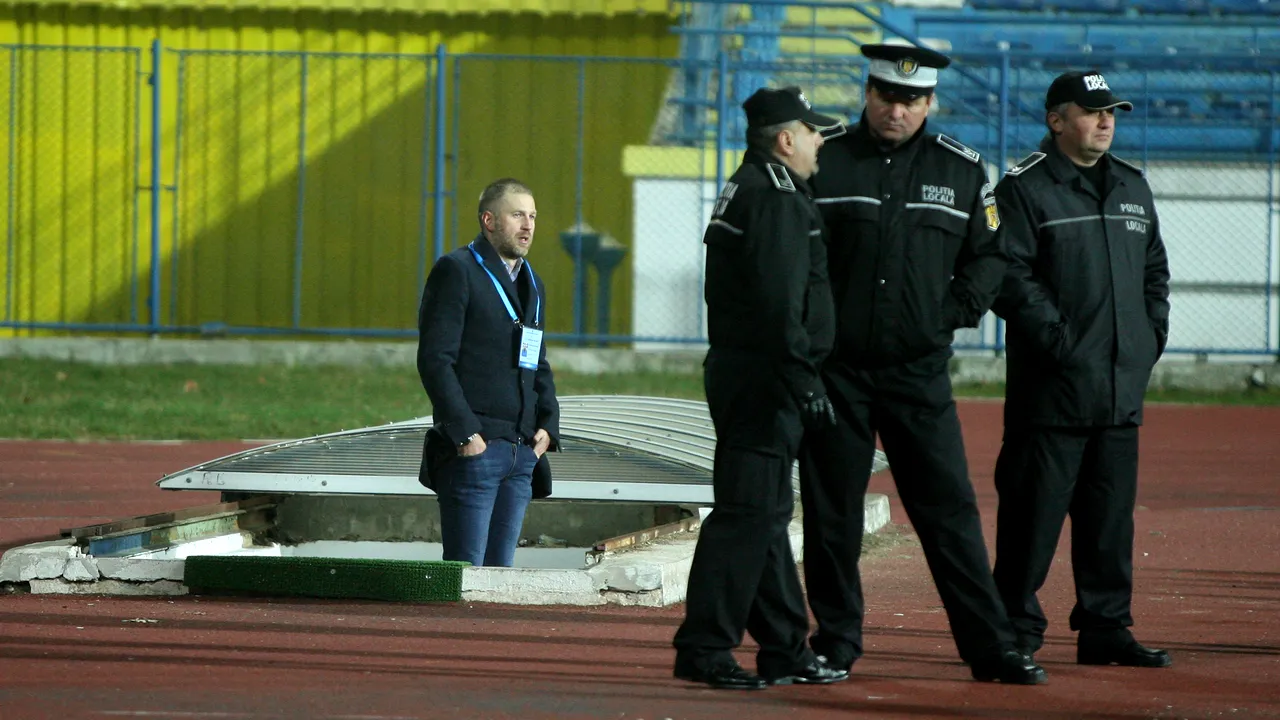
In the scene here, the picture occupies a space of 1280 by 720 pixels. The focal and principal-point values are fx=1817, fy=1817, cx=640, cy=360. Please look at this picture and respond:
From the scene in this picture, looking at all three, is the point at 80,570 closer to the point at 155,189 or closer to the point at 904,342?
the point at 904,342

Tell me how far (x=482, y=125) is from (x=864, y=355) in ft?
48.3

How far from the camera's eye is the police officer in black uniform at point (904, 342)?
5.45m

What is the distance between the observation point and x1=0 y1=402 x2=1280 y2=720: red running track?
5.18 metres

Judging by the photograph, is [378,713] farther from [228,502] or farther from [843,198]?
[228,502]

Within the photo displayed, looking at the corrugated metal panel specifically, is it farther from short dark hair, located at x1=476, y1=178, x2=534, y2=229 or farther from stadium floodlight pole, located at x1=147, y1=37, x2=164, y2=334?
short dark hair, located at x1=476, y1=178, x2=534, y2=229

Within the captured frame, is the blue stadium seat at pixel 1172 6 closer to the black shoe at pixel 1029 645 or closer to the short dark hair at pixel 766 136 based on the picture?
the black shoe at pixel 1029 645

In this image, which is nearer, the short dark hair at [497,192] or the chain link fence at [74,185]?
the short dark hair at [497,192]

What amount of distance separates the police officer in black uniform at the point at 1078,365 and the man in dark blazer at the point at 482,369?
197 cm

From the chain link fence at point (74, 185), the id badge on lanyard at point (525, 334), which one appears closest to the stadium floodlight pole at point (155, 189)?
the chain link fence at point (74, 185)

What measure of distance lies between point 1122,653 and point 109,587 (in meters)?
3.93

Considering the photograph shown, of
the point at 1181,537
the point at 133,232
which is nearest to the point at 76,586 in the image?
the point at 1181,537

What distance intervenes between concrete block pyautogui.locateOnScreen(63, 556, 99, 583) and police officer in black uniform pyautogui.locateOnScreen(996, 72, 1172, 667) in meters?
3.59

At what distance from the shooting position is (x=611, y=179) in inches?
776

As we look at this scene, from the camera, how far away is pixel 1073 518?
6.10 m
